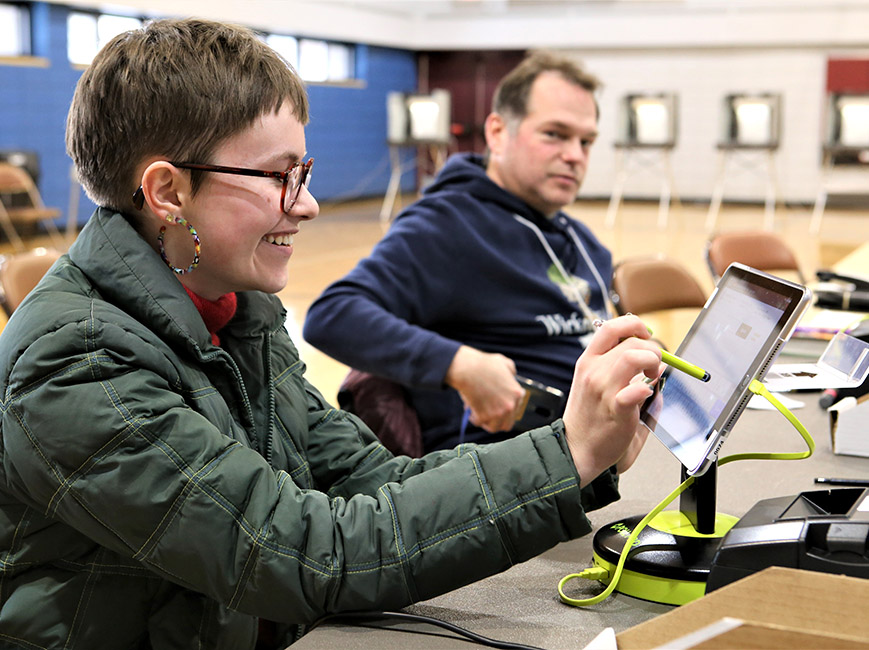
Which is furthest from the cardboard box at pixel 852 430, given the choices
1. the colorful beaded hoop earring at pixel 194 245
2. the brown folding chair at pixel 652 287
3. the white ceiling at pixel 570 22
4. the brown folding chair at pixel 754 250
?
the white ceiling at pixel 570 22

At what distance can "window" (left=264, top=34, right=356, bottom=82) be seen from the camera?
1169cm

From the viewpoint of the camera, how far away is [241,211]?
1027 millimetres

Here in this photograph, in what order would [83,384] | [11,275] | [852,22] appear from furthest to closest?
[852,22] → [11,275] → [83,384]

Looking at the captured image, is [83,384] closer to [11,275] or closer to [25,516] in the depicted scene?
[25,516]

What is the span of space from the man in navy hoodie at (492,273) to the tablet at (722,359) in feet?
2.26

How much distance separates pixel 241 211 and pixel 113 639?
44cm

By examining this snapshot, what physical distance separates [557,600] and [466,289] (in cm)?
115

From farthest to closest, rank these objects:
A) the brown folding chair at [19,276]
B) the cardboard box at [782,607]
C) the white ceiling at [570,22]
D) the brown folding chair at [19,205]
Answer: the white ceiling at [570,22]
the brown folding chair at [19,205]
the brown folding chair at [19,276]
the cardboard box at [782,607]

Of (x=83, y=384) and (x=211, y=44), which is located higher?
(x=211, y=44)

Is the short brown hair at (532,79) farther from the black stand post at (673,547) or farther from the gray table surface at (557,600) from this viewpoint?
the black stand post at (673,547)

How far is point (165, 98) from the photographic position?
974mm

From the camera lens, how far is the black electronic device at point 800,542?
32.7 inches

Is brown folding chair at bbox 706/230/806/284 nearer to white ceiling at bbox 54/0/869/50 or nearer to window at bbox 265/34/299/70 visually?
white ceiling at bbox 54/0/869/50

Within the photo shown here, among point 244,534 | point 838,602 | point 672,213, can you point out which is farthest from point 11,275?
point 672,213
